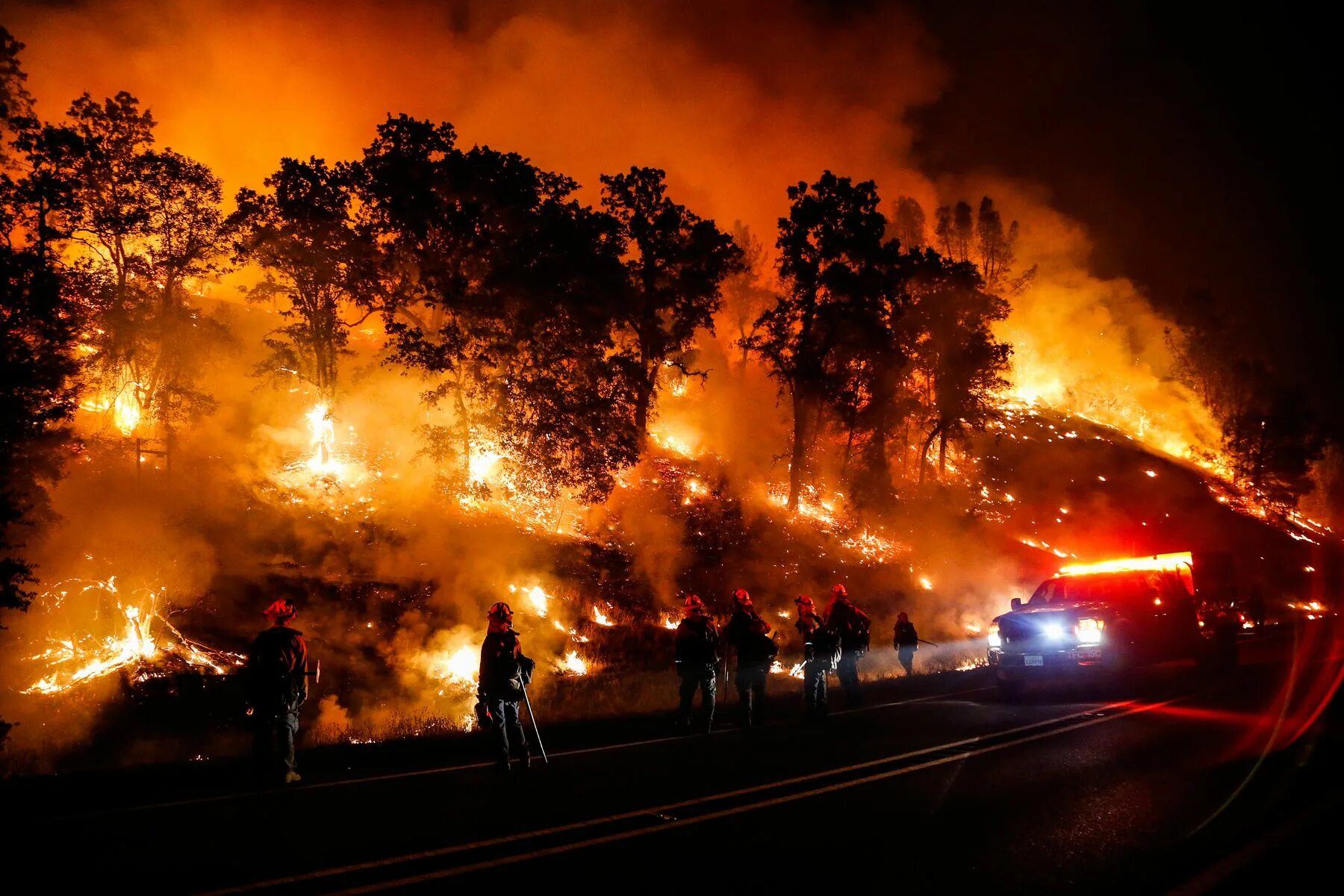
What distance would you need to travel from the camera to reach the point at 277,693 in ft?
26.1

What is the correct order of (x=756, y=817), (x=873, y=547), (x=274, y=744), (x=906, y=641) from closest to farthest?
1. (x=756, y=817)
2. (x=274, y=744)
3. (x=906, y=641)
4. (x=873, y=547)

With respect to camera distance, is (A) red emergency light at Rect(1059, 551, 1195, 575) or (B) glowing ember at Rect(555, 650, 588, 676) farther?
(B) glowing ember at Rect(555, 650, 588, 676)

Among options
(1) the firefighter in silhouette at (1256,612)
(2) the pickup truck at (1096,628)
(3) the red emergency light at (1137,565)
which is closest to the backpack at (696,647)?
(2) the pickup truck at (1096,628)

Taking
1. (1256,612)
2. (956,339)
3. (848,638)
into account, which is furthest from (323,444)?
(1256,612)

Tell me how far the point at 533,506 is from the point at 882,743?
18.7m

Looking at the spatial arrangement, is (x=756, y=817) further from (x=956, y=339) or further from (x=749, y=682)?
(x=956, y=339)

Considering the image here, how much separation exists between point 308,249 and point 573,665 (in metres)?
14.2

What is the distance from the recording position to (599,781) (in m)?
7.62

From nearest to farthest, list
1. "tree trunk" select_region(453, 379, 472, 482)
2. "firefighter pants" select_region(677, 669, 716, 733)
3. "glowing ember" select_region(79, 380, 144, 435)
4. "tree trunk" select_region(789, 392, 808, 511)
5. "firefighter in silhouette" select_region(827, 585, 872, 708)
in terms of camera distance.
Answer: "firefighter pants" select_region(677, 669, 716, 733) < "firefighter in silhouette" select_region(827, 585, 872, 708) < "tree trunk" select_region(453, 379, 472, 482) < "glowing ember" select_region(79, 380, 144, 435) < "tree trunk" select_region(789, 392, 808, 511)

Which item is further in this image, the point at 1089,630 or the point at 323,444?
the point at 323,444

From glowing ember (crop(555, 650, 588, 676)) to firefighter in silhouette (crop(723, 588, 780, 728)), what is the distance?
8.81 m

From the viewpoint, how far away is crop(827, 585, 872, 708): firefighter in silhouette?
13.1 m

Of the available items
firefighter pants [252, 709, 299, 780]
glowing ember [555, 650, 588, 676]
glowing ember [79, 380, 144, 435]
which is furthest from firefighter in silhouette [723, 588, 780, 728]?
glowing ember [79, 380, 144, 435]

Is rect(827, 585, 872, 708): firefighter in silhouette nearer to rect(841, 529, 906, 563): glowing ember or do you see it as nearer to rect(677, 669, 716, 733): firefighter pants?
rect(677, 669, 716, 733): firefighter pants
